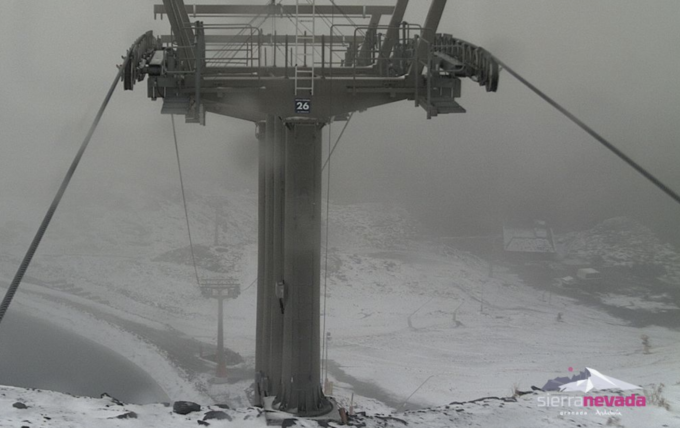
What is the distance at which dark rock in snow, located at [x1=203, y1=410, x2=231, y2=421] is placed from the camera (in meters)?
8.01

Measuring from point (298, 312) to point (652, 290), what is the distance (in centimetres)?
4493

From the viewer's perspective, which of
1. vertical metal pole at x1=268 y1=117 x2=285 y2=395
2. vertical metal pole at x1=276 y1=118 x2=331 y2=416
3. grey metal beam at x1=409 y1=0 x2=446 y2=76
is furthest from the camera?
vertical metal pole at x1=268 y1=117 x2=285 y2=395

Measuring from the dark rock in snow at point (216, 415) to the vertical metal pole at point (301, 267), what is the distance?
9.15 feet

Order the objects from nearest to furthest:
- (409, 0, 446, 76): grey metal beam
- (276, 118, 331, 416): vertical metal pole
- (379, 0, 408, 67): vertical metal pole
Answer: (409, 0, 446, 76): grey metal beam < (276, 118, 331, 416): vertical metal pole < (379, 0, 408, 67): vertical metal pole

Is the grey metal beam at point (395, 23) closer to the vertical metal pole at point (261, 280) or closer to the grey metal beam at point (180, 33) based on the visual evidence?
the grey metal beam at point (180, 33)

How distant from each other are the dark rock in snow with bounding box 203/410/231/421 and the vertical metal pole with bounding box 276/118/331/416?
279 centimetres

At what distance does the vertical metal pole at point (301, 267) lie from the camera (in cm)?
1077

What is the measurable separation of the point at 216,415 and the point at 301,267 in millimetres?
3257

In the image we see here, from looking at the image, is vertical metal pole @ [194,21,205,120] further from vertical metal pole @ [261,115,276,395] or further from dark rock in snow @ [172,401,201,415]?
dark rock in snow @ [172,401,201,415]

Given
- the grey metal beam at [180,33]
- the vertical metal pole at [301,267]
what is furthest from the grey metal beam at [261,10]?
the vertical metal pole at [301,267]

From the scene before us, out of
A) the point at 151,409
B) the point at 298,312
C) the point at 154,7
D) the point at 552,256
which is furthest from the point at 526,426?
the point at 552,256

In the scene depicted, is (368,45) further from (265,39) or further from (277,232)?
(277,232)

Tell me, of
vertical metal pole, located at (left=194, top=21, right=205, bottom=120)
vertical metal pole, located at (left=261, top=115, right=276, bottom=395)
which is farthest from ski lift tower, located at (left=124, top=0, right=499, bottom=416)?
vertical metal pole, located at (left=261, top=115, right=276, bottom=395)

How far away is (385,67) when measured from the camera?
1284cm
